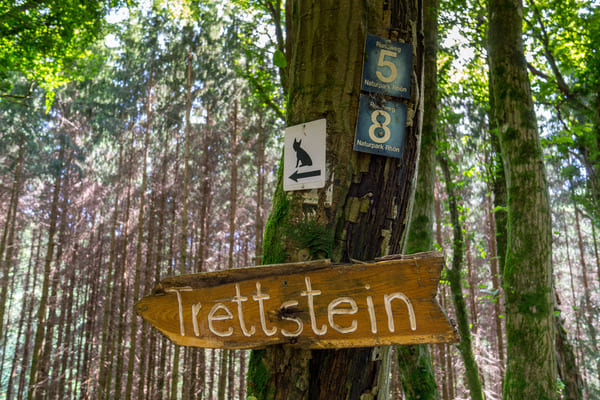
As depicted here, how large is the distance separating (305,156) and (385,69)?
427 mm

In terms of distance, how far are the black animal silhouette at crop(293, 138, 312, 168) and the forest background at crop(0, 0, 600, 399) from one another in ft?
16.0

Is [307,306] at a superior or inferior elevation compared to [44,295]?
inferior

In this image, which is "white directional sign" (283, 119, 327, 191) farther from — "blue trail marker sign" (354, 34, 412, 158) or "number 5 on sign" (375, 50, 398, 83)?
"number 5 on sign" (375, 50, 398, 83)

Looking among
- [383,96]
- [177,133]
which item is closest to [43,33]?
[383,96]

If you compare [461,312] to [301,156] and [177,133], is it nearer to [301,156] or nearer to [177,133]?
[301,156]

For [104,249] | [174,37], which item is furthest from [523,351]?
[104,249]

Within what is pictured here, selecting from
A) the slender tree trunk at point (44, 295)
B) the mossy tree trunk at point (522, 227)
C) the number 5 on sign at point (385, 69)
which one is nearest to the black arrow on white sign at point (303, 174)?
the number 5 on sign at point (385, 69)

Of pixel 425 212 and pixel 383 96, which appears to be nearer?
pixel 383 96

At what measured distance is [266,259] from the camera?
1631 millimetres

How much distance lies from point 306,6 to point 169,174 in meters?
19.7

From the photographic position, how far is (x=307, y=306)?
4.44 ft

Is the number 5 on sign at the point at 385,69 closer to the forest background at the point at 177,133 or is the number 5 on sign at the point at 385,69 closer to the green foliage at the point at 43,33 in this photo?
the forest background at the point at 177,133

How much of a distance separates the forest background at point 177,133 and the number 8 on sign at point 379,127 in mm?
4902

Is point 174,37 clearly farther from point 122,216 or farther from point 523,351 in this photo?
point 523,351
